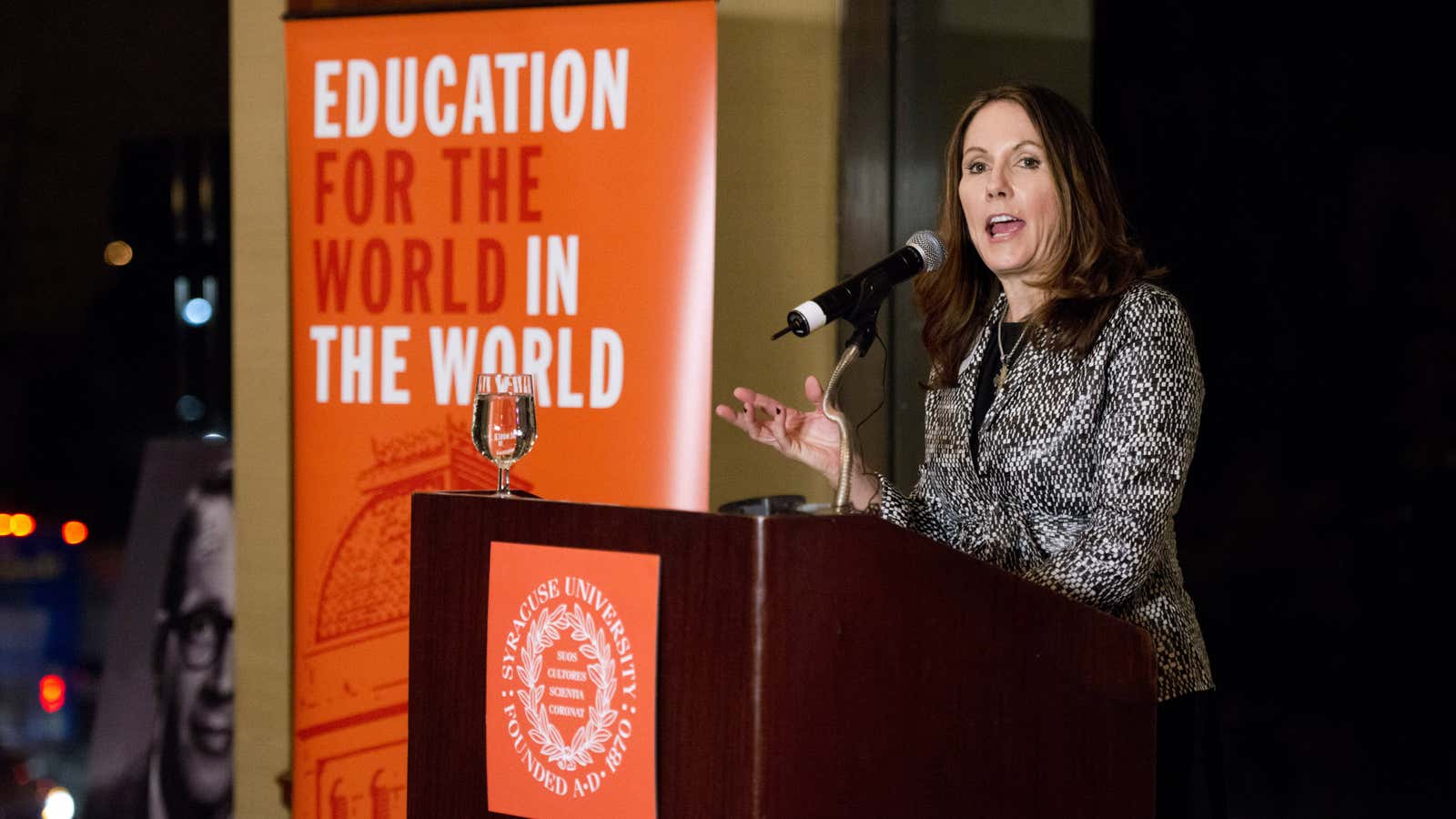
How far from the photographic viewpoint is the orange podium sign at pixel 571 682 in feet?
3.88

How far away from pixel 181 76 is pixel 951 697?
12.3ft

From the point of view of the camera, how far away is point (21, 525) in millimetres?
4234

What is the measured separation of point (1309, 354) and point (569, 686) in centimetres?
202

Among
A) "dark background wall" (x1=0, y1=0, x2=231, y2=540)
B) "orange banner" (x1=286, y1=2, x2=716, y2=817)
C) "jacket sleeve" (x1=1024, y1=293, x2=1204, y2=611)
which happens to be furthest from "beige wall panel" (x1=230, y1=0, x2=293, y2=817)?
"jacket sleeve" (x1=1024, y1=293, x2=1204, y2=611)

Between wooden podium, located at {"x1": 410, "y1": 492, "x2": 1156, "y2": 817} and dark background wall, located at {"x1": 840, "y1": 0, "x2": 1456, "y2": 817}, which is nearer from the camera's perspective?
wooden podium, located at {"x1": 410, "y1": 492, "x2": 1156, "y2": 817}

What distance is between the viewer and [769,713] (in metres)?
1.11

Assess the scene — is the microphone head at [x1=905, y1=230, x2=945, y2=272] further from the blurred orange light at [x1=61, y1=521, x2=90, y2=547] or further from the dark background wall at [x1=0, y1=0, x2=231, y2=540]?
the blurred orange light at [x1=61, y1=521, x2=90, y2=547]

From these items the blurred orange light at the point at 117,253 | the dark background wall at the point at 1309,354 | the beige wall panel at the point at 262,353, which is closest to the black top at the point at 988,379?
the dark background wall at the point at 1309,354

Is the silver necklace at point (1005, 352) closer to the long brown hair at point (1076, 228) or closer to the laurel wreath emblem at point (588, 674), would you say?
the long brown hair at point (1076, 228)

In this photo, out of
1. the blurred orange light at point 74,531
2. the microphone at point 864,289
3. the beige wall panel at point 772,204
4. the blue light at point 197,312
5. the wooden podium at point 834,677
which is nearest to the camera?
the wooden podium at point 834,677

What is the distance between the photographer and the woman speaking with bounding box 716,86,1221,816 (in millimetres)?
1470

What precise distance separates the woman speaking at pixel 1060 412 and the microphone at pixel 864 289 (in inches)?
7.0

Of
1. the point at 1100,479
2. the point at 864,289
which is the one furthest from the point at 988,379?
the point at 864,289

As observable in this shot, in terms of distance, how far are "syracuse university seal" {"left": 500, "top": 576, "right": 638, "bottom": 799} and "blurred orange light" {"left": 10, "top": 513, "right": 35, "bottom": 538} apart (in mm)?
3629
